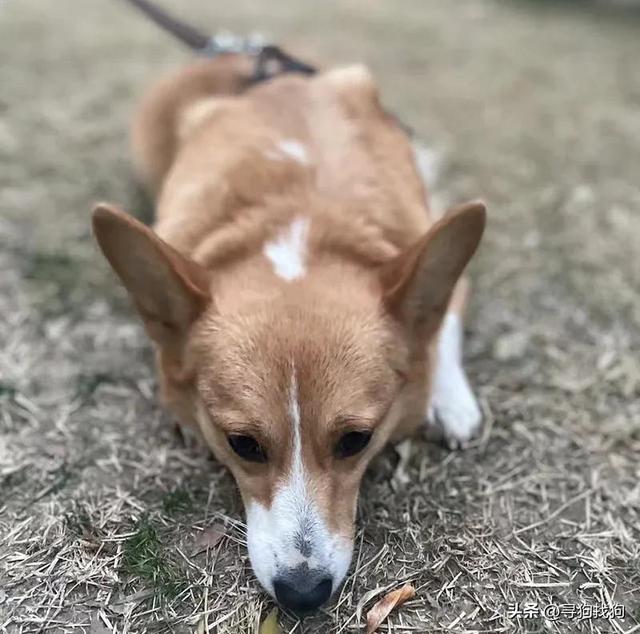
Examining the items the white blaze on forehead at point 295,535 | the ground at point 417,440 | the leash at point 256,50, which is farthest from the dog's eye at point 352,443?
the leash at point 256,50

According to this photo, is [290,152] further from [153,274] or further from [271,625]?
[271,625]

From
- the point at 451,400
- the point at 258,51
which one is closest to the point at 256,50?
the point at 258,51

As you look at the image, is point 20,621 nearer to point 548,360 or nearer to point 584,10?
point 548,360

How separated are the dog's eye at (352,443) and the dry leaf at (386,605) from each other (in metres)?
0.45

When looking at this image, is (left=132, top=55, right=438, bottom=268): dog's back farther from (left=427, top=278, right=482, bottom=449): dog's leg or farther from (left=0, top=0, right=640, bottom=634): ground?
(left=0, top=0, right=640, bottom=634): ground

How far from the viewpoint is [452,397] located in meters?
2.89

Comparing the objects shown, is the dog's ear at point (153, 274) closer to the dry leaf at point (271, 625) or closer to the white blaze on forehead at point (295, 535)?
the white blaze on forehead at point (295, 535)

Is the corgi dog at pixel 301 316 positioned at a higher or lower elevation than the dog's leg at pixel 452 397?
higher

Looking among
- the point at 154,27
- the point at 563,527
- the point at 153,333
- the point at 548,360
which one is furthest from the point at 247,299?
the point at 154,27

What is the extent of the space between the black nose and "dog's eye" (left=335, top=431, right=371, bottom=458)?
1.23 ft

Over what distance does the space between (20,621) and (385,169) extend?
2143mm

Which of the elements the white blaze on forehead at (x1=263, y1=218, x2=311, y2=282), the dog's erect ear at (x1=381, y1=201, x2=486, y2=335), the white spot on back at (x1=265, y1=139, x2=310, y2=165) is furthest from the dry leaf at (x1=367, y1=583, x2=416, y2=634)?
the white spot on back at (x1=265, y1=139, x2=310, y2=165)

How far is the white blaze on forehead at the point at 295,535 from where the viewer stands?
82.7 inches

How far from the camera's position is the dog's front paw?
2.81 meters
